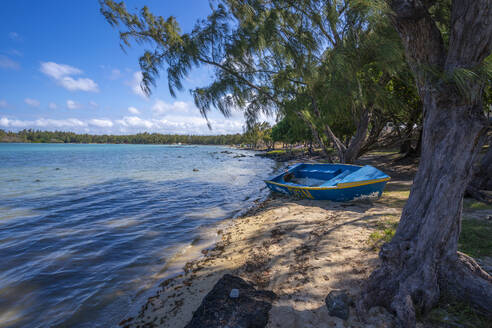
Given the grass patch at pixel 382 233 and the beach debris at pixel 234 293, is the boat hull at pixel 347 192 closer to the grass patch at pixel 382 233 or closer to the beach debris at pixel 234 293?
the grass patch at pixel 382 233

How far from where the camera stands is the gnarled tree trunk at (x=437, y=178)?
2363 mm

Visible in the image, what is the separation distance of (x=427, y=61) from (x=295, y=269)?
11.6ft

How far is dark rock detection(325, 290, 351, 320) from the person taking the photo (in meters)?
2.78

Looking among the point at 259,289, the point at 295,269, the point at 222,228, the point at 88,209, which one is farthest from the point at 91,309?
the point at 88,209

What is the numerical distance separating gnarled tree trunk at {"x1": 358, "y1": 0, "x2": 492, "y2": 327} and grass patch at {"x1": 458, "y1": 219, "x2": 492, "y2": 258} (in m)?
1.56

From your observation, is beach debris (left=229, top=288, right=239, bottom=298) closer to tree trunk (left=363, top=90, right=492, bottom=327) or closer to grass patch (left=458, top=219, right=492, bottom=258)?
tree trunk (left=363, top=90, right=492, bottom=327)

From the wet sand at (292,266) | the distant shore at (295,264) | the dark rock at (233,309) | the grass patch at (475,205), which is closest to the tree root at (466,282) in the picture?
the distant shore at (295,264)

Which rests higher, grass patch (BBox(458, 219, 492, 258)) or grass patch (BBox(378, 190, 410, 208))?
grass patch (BBox(458, 219, 492, 258))

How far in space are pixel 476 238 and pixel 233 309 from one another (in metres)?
4.72

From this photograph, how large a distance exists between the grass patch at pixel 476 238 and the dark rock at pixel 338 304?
259 centimetres

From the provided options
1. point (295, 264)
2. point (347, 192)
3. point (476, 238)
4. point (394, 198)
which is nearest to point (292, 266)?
point (295, 264)

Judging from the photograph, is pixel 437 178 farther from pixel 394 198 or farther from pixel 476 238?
pixel 394 198

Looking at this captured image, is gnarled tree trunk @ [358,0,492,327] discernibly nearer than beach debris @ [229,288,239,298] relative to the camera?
Yes

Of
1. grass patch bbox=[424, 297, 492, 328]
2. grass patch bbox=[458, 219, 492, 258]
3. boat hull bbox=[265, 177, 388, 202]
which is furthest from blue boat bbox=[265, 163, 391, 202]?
grass patch bbox=[424, 297, 492, 328]
